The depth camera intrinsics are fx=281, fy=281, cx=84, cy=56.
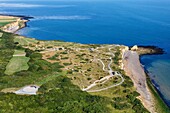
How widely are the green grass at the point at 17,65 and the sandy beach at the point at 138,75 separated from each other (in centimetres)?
2795

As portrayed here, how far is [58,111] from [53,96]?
6201mm

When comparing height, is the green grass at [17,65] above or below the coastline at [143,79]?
Result: above

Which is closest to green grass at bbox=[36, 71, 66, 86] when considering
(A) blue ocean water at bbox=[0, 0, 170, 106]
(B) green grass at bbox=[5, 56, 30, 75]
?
(B) green grass at bbox=[5, 56, 30, 75]

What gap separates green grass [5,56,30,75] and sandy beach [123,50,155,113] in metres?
27.9

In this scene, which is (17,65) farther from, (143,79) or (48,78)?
(143,79)

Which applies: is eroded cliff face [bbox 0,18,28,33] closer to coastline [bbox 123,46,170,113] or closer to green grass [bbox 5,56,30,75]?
green grass [bbox 5,56,30,75]

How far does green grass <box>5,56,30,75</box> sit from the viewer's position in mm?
70438

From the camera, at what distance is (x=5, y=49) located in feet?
301

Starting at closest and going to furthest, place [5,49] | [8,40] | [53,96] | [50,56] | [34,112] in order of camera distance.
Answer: [34,112]
[53,96]
[50,56]
[5,49]
[8,40]

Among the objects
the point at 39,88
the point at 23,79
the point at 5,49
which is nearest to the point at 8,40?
the point at 5,49

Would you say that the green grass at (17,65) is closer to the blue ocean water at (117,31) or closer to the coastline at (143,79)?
the coastline at (143,79)

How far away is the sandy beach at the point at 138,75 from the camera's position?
61075mm

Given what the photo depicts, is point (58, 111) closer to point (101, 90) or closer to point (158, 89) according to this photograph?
point (101, 90)

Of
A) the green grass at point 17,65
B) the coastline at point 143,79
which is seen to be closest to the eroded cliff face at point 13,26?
the green grass at point 17,65
